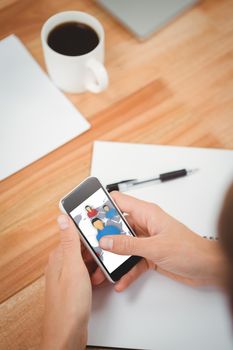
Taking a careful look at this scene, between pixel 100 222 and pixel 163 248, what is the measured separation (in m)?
0.11

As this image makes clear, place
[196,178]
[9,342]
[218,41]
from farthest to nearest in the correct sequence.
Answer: [218,41], [196,178], [9,342]

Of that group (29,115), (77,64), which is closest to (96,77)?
(77,64)

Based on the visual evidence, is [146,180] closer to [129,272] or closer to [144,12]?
[129,272]

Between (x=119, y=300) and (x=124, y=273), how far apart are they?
5 cm

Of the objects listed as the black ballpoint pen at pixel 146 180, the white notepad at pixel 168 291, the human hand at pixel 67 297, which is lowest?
the white notepad at pixel 168 291

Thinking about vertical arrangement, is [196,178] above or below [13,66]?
below

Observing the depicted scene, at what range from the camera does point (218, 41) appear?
2.95 feet

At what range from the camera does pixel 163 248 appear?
0.65 m

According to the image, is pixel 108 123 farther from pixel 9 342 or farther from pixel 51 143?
pixel 9 342

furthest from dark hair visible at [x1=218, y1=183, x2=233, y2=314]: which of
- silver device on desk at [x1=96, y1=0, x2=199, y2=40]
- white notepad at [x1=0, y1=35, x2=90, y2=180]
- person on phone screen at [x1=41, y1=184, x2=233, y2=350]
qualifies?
silver device on desk at [x1=96, y1=0, x2=199, y2=40]

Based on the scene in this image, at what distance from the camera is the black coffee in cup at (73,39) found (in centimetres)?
78

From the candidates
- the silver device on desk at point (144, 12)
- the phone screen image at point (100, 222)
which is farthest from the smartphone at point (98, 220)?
the silver device on desk at point (144, 12)

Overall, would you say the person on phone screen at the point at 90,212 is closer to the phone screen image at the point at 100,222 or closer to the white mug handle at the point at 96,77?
the phone screen image at the point at 100,222

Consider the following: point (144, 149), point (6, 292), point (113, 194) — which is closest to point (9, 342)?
point (6, 292)
